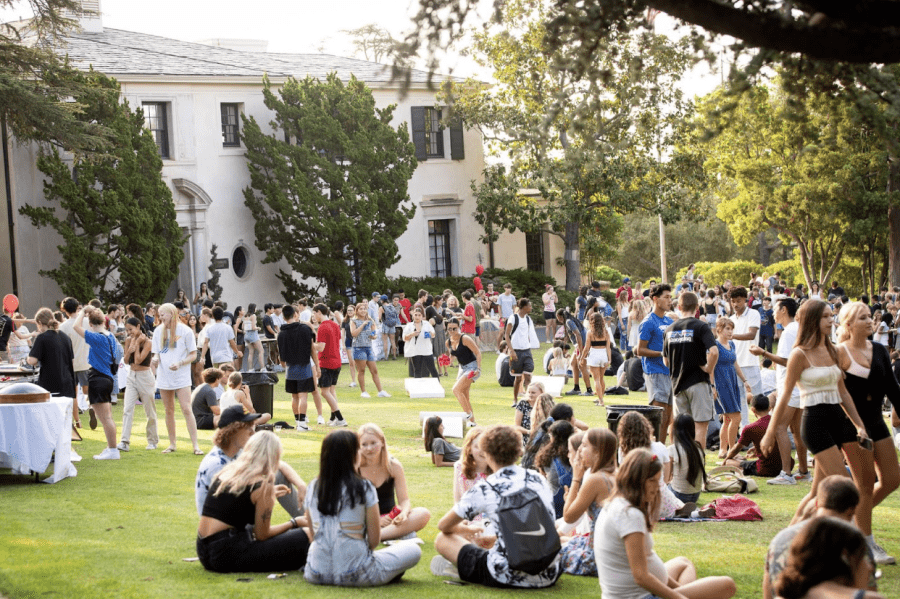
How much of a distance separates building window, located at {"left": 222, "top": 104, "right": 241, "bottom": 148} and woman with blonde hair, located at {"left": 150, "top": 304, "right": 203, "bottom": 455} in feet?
71.5

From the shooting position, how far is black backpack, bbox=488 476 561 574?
6480 millimetres

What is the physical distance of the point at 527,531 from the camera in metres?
6.53

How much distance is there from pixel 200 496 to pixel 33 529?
2666 mm

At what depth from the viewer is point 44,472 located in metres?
12.0

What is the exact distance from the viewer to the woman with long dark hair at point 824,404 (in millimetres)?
7195

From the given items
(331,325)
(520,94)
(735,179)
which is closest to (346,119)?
(520,94)

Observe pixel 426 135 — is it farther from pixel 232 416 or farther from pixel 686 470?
Answer: pixel 232 416

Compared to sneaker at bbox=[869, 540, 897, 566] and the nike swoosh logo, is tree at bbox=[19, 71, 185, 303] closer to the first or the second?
the nike swoosh logo

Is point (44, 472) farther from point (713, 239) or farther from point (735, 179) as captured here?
point (713, 239)

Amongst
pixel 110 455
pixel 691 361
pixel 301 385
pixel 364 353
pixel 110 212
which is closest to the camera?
pixel 691 361

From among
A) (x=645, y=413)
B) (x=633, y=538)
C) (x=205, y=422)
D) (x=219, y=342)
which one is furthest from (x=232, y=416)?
(x=219, y=342)

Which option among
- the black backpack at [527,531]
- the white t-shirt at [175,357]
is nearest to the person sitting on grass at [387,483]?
the black backpack at [527,531]

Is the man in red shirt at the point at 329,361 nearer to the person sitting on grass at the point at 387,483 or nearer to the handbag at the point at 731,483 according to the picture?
the handbag at the point at 731,483

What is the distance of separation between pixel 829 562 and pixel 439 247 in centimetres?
3483
